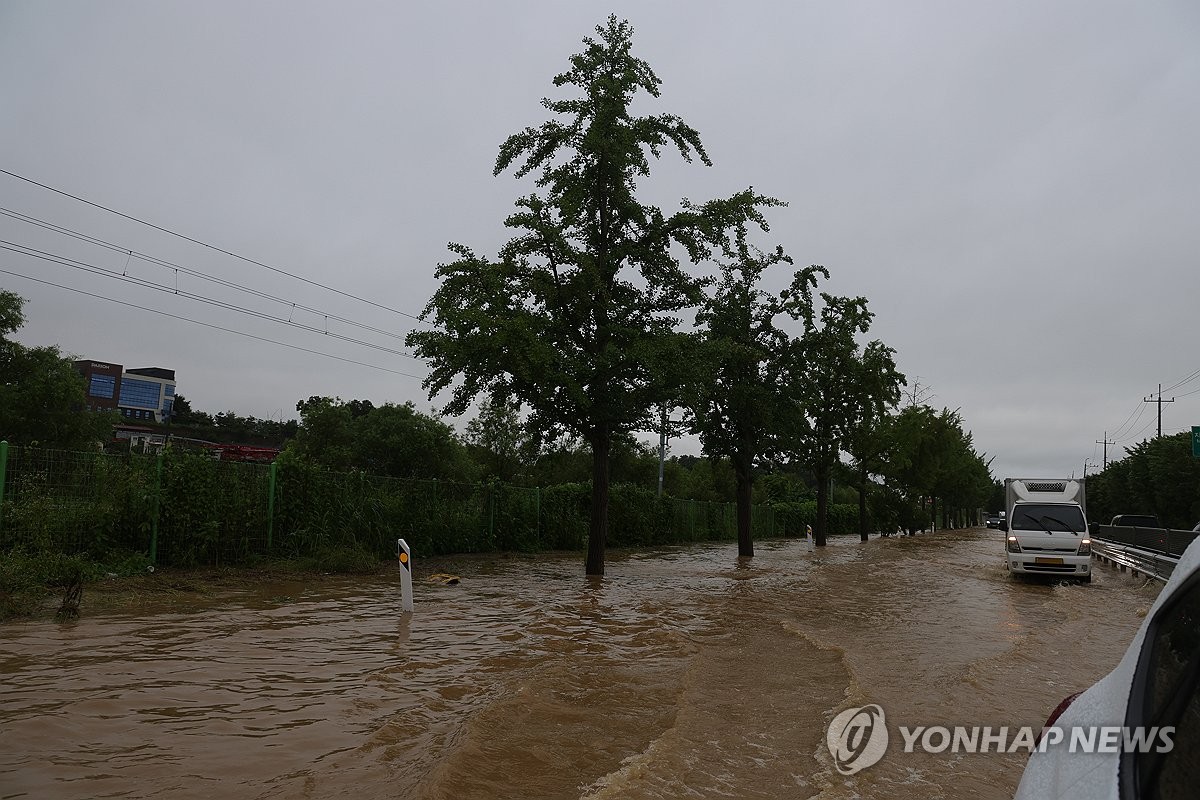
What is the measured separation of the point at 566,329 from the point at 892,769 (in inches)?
525

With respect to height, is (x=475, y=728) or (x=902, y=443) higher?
(x=902, y=443)

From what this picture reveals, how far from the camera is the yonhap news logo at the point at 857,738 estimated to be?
5504 millimetres

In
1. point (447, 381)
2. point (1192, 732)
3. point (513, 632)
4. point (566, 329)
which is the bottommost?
point (513, 632)

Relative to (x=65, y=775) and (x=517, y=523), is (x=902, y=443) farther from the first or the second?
(x=65, y=775)

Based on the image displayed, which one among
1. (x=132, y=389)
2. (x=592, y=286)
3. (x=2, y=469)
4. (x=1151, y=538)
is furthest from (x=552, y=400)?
(x=132, y=389)

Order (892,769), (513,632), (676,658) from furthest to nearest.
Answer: (513,632)
(676,658)
(892,769)

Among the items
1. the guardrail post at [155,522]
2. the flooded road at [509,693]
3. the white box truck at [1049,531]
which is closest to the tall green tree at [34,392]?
the guardrail post at [155,522]

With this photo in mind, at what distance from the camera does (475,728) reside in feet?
19.4

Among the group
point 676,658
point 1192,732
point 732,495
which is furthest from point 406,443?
point 1192,732

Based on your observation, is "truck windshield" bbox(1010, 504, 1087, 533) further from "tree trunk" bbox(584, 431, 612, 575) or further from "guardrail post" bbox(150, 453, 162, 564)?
"guardrail post" bbox(150, 453, 162, 564)

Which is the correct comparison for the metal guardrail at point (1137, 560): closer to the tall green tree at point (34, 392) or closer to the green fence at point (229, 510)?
the green fence at point (229, 510)

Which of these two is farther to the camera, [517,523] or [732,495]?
[732,495]

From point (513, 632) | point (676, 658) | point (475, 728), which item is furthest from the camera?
point (513, 632)

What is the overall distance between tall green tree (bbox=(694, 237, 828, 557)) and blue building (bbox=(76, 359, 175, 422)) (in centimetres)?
11765
